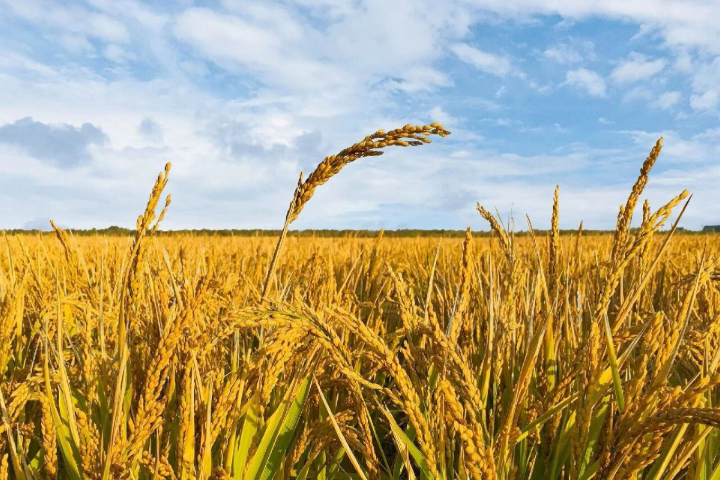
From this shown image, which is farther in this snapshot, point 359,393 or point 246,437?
point 246,437

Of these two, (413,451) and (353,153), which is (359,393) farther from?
(353,153)

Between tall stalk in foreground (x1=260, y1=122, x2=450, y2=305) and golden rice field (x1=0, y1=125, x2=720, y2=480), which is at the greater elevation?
tall stalk in foreground (x1=260, y1=122, x2=450, y2=305)

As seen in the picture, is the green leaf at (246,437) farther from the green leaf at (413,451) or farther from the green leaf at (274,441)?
the green leaf at (413,451)

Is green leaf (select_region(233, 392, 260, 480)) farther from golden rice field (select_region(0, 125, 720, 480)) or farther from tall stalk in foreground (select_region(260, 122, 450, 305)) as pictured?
tall stalk in foreground (select_region(260, 122, 450, 305))

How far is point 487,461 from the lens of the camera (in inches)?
25.8

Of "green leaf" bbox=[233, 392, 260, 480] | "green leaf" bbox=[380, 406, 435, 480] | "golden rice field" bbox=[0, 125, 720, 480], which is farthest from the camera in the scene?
"green leaf" bbox=[233, 392, 260, 480]

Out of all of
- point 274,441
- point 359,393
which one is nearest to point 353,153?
point 359,393

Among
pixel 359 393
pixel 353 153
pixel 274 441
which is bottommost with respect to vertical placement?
pixel 274 441

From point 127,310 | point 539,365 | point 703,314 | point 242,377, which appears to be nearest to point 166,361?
point 242,377

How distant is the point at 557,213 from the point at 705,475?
2.23 feet

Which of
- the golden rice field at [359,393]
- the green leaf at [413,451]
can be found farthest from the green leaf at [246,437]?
the green leaf at [413,451]

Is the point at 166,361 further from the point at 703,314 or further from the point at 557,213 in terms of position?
the point at 703,314

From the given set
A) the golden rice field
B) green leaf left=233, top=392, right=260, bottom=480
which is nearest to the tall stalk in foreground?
the golden rice field

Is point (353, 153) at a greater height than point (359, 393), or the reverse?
point (353, 153)
